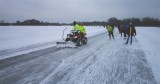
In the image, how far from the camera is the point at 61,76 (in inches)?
230

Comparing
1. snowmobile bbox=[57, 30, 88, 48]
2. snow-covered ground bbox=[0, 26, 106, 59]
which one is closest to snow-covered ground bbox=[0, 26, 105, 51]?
snow-covered ground bbox=[0, 26, 106, 59]

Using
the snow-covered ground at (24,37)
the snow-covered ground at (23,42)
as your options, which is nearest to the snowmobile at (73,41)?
the snow-covered ground at (23,42)

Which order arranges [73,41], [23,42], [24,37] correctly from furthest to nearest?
[24,37] → [23,42] → [73,41]

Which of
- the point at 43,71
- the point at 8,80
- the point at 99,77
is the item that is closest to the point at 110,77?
the point at 99,77

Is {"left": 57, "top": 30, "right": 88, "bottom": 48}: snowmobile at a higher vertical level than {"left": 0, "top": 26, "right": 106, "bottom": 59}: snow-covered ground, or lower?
higher

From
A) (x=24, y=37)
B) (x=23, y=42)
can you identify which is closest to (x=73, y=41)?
(x=23, y=42)

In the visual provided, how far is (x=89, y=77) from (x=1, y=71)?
118 inches

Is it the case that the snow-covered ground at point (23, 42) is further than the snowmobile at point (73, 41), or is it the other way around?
the snowmobile at point (73, 41)

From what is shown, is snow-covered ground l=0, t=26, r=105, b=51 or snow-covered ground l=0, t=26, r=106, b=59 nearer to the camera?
snow-covered ground l=0, t=26, r=106, b=59

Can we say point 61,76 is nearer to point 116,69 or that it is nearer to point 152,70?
point 116,69

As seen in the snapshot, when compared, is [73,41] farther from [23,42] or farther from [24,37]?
[24,37]

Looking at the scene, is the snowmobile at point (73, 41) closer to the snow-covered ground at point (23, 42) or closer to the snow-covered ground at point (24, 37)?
the snow-covered ground at point (23, 42)

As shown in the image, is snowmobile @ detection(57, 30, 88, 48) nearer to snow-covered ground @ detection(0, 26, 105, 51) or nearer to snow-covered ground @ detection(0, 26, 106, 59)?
snow-covered ground @ detection(0, 26, 106, 59)

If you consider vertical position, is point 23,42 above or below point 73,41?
below
